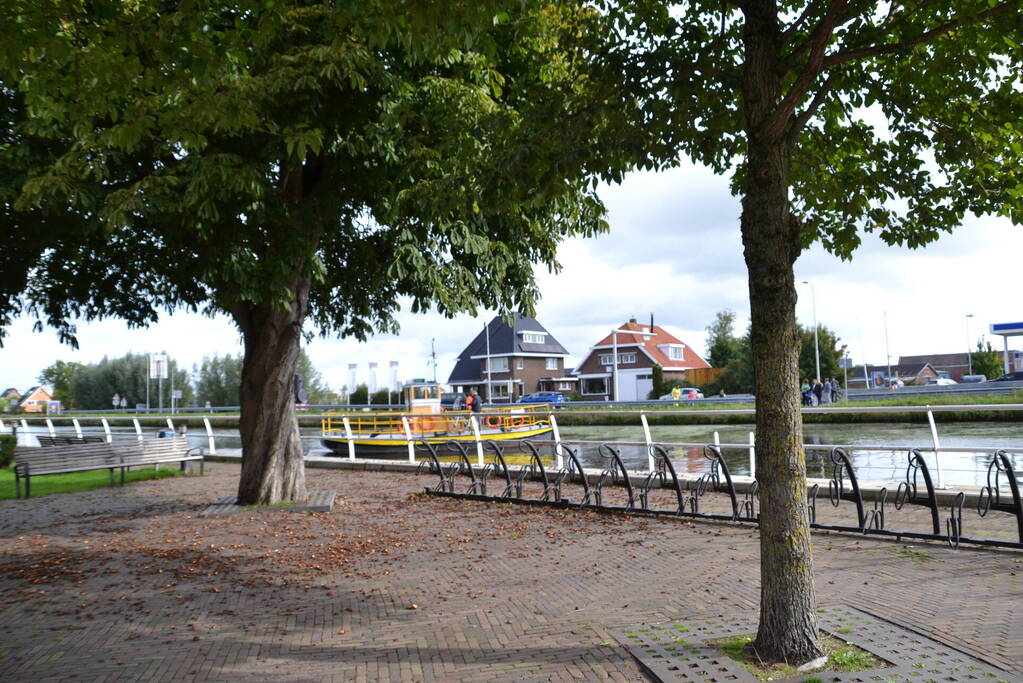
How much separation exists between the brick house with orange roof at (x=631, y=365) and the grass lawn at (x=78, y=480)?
52.7 m

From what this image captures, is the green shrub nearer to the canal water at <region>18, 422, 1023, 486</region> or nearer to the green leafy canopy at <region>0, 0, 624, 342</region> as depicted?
the canal water at <region>18, 422, 1023, 486</region>

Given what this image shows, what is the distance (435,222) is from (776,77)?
6964 millimetres

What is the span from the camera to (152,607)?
20.2 feet

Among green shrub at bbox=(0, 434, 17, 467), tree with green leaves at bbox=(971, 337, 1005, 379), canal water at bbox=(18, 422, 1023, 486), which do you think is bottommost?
canal water at bbox=(18, 422, 1023, 486)

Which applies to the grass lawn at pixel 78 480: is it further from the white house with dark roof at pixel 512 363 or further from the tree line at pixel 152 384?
the tree line at pixel 152 384

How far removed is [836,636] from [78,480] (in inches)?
611

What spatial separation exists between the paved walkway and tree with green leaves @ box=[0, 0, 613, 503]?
2957 mm

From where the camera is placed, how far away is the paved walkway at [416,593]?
477 cm

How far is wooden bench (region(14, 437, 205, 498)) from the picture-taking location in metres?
13.3

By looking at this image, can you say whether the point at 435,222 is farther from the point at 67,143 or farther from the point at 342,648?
the point at 342,648

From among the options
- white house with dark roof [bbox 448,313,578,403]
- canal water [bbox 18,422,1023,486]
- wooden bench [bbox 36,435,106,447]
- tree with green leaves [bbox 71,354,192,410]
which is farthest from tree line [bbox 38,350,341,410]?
wooden bench [bbox 36,435,106,447]

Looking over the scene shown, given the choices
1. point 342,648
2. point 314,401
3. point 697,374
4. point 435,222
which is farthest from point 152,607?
point 314,401

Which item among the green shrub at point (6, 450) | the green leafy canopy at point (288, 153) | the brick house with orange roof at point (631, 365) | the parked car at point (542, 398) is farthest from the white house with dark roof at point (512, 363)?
the green leafy canopy at point (288, 153)

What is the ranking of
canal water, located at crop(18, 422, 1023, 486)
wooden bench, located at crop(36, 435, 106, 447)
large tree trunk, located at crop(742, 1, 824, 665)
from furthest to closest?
wooden bench, located at crop(36, 435, 106, 447) < canal water, located at crop(18, 422, 1023, 486) < large tree trunk, located at crop(742, 1, 824, 665)
